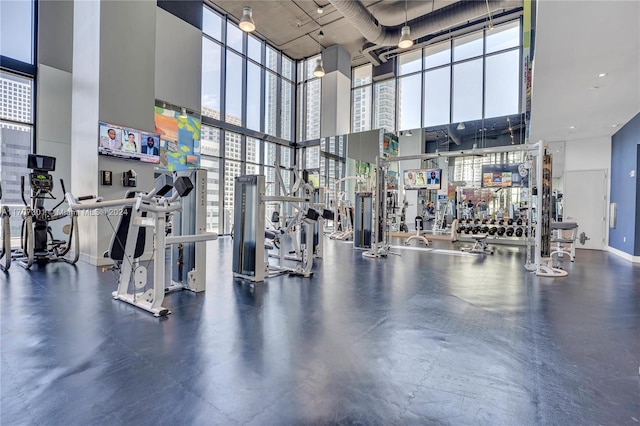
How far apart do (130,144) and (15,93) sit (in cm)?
367

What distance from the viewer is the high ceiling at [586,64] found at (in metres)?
3.52

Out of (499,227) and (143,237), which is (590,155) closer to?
(499,227)

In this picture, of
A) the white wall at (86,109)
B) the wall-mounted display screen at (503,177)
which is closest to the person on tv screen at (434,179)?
the wall-mounted display screen at (503,177)

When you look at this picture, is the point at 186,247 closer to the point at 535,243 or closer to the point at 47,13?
the point at 535,243

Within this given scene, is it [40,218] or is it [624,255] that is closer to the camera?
[40,218]

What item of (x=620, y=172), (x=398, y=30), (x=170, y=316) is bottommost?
(x=170, y=316)

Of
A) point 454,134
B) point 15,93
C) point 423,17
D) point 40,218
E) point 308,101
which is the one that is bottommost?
point 40,218

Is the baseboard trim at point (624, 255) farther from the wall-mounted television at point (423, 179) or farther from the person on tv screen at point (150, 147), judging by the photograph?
the person on tv screen at point (150, 147)

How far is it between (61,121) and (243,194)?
586cm

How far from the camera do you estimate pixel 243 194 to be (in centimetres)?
464

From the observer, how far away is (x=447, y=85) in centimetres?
1187

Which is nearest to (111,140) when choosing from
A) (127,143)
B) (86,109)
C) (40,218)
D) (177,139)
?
(127,143)

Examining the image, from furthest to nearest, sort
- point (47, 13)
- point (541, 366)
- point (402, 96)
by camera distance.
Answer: point (402, 96) < point (47, 13) < point (541, 366)

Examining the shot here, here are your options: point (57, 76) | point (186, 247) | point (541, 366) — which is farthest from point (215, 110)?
point (541, 366)
